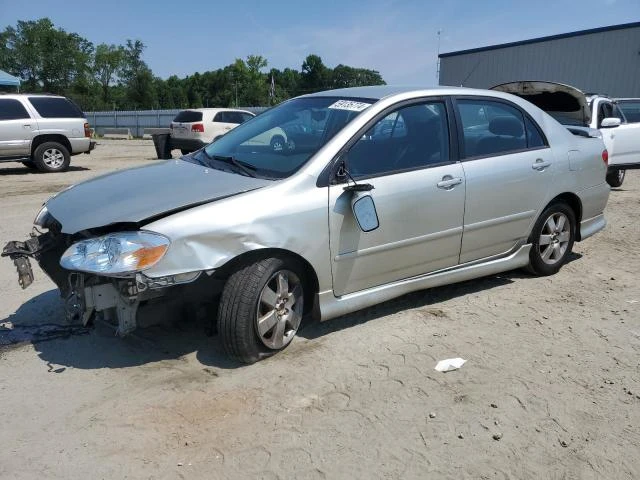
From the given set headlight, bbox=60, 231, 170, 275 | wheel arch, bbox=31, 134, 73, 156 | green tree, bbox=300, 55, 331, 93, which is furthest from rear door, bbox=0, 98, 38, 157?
green tree, bbox=300, 55, 331, 93

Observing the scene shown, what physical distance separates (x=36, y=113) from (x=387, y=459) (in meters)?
13.8

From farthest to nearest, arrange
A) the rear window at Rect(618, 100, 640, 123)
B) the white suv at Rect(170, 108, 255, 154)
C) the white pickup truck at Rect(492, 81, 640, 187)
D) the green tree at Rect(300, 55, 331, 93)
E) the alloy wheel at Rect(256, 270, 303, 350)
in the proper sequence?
the green tree at Rect(300, 55, 331, 93)
the white suv at Rect(170, 108, 255, 154)
the rear window at Rect(618, 100, 640, 123)
the white pickup truck at Rect(492, 81, 640, 187)
the alloy wheel at Rect(256, 270, 303, 350)

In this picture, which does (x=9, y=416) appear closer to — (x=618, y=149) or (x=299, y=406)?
(x=299, y=406)

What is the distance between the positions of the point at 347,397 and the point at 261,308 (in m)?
0.74

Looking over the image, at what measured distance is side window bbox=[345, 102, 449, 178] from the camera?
12.1 ft

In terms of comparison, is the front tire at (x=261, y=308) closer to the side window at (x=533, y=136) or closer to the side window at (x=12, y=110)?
the side window at (x=533, y=136)

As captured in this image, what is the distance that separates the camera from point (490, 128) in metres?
4.52

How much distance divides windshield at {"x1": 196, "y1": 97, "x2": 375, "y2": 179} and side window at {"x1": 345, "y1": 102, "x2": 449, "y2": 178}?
20cm

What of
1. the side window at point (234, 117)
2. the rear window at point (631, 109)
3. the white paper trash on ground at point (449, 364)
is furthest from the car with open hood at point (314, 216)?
the side window at point (234, 117)

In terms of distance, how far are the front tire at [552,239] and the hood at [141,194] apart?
2721 mm

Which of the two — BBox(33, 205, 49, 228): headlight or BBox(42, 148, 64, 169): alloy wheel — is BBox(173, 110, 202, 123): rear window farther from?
BBox(33, 205, 49, 228): headlight

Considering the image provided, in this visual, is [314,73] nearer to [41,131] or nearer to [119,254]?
[41,131]

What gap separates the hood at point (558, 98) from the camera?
8.66 meters

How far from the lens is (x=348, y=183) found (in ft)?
11.7
